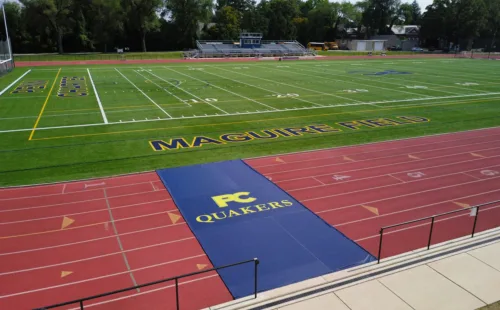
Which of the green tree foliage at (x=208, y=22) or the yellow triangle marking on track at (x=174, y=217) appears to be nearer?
the yellow triangle marking on track at (x=174, y=217)

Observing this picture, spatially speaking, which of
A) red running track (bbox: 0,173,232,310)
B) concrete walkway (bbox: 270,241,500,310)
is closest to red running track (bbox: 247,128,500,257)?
concrete walkway (bbox: 270,241,500,310)

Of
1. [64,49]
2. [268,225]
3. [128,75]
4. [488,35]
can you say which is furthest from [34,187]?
[488,35]

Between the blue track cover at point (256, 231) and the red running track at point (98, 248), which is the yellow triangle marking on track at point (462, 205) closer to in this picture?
the blue track cover at point (256, 231)

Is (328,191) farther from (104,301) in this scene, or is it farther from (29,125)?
(29,125)

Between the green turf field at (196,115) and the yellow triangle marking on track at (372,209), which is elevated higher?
the green turf field at (196,115)

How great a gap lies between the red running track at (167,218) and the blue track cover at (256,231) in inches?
18.5

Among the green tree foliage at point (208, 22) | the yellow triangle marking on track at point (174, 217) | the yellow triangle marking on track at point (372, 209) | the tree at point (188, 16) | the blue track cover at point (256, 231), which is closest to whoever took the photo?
the blue track cover at point (256, 231)

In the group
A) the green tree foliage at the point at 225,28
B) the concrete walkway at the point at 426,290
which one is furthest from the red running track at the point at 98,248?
the green tree foliage at the point at 225,28

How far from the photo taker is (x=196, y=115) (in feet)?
89.7

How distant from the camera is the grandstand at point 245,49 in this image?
270ft

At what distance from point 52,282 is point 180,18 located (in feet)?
312

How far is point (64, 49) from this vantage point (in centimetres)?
9138

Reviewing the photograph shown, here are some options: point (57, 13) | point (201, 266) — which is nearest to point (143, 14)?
point (57, 13)

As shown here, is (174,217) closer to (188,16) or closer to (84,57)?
(84,57)
